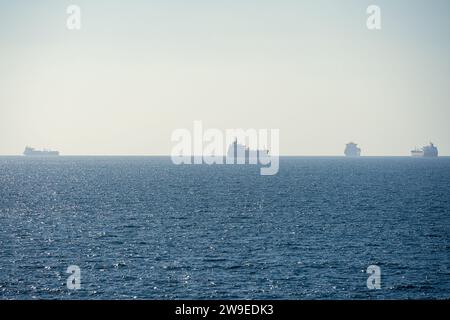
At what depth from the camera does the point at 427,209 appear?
94375 millimetres

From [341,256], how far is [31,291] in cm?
3011

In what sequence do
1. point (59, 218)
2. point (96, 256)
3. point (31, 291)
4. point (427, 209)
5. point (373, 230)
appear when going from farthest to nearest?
point (427, 209) < point (59, 218) < point (373, 230) < point (96, 256) < point (31, 291)

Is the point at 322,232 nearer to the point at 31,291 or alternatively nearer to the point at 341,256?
the point at 341,256

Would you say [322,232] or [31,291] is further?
[322,232]

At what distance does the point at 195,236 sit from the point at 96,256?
15.3m
